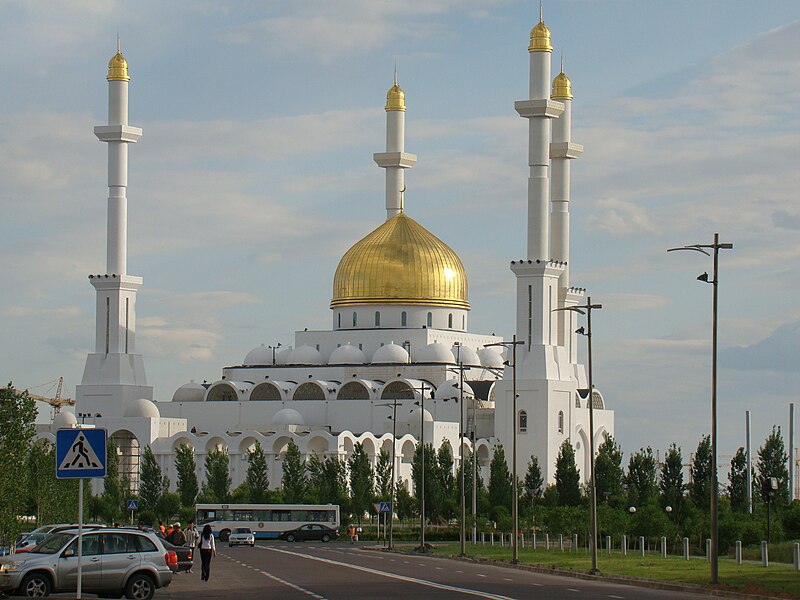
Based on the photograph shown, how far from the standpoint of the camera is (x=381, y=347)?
89500 mm

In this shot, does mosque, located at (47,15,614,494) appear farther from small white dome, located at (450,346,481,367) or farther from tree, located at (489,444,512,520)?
tree, located at (489,444,512,520)

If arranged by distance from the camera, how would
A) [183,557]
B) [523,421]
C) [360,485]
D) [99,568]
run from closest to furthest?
[99,568] → [183,557] → [360,485] → [523,421]

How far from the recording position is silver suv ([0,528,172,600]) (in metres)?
24.7

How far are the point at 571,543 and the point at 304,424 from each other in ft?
116

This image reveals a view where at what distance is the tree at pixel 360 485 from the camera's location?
7256cm

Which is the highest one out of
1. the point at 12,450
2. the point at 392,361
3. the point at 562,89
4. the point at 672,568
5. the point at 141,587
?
the point at 562,89

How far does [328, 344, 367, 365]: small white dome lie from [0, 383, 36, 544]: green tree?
5370 cm

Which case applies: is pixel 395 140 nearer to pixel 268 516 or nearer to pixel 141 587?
pixel 268 516

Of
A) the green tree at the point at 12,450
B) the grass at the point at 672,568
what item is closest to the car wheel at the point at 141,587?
the green tree at the point at 12,450

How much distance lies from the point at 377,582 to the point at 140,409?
53.7 meters

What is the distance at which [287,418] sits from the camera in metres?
83.9

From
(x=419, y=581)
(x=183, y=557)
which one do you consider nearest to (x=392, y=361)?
(x=183, y=557)

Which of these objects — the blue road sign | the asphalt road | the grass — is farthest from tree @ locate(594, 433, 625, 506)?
the blue road sign

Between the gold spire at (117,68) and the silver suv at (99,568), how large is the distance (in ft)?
192
